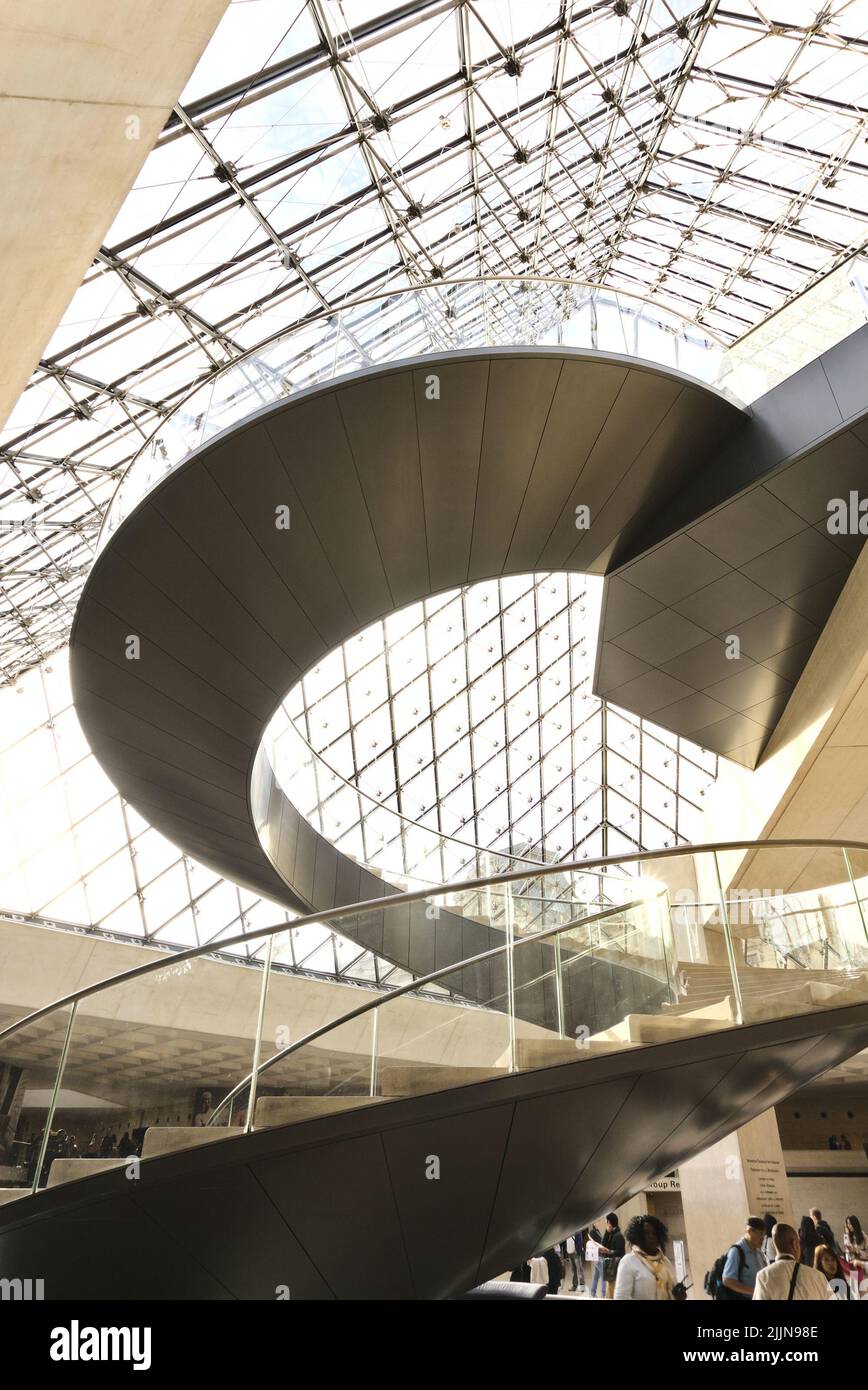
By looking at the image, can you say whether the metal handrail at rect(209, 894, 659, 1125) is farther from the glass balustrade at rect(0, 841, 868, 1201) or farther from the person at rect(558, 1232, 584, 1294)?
the person at rect(558, 1232, 584, 1294)

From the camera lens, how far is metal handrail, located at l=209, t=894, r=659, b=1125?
721 centimetres

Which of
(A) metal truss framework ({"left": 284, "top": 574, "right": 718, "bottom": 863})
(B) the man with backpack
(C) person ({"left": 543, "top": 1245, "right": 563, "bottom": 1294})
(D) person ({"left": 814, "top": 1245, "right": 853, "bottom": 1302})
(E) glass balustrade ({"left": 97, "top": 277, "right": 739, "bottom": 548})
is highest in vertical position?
(A) metal truss framework ({"left": 284, "top": 574, "right": 718, "bottom": 863})

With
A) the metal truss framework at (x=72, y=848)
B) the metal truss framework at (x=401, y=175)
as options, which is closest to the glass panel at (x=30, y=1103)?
the metal truss framework at (x=401, y=175)

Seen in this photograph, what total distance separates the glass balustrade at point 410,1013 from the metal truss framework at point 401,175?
7.60m

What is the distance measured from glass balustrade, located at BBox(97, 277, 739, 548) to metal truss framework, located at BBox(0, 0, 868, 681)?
1029 mm

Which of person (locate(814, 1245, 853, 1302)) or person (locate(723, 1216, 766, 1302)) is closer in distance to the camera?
person (locate(723, 1216, 766, 1302))

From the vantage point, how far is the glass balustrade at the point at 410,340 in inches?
402

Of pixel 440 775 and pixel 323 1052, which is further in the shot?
pixel 440 775

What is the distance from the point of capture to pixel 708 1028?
7406 mm

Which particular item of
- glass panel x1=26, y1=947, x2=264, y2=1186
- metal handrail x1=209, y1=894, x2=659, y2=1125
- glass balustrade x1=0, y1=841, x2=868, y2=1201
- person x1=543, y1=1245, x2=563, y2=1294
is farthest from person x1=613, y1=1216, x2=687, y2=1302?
person x1=543, y1=1245, x2=563, y2=1294

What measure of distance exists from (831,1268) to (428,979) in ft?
30.8
